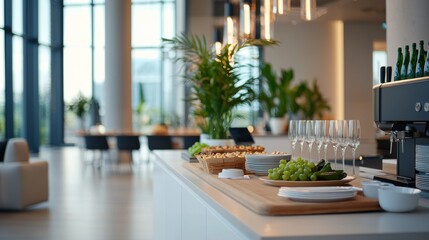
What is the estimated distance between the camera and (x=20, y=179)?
25.0ft

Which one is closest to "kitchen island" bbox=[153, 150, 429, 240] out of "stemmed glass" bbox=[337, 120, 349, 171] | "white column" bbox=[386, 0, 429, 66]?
"stemmed glass" bbox=[337, 120, 349, 171]

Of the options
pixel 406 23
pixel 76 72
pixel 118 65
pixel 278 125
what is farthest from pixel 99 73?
pixel 406 23

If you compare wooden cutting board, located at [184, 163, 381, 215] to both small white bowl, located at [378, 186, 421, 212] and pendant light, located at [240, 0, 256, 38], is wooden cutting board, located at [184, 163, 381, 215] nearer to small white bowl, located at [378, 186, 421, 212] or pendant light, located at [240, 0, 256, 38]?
small white bowl, located at [378, 186, 421, 212]

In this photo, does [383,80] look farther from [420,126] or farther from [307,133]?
[420,126]

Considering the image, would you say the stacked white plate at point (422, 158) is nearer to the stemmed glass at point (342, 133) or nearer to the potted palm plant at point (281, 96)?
the stemmed glass at point (342, 133)

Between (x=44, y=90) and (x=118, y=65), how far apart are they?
6.12m

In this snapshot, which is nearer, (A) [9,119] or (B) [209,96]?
(B) [209,96]

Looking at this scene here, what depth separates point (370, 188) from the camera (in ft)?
7.58

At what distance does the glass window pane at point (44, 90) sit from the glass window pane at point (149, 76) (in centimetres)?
274

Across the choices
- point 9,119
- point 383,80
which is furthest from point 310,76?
point 383,80

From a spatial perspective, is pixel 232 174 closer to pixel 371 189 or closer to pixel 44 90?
pixel 371 189

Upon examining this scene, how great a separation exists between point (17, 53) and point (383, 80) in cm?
1513

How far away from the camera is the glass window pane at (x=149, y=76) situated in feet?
70.7

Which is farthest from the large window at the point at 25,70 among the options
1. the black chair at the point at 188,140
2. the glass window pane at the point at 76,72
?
the black chair at the point at 188,140
